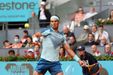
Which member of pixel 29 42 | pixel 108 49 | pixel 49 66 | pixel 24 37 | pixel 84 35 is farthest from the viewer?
pixel 24 37

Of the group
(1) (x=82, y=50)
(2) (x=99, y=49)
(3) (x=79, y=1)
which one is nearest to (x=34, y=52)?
(2) (x=99, y=49)

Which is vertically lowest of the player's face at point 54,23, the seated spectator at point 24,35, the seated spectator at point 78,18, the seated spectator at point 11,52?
the seated spectator at point 11,52

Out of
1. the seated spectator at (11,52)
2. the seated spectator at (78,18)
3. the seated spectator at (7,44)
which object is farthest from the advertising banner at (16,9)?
the seated spectator at (11,52)

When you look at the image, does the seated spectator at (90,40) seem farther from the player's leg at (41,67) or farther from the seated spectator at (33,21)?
the player's leg at (41,67)

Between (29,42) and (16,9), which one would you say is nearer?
(29,42)

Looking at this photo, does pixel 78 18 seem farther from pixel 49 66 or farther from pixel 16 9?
pixel 49 66

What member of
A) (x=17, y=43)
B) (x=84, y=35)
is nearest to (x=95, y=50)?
(x=84, y=35)

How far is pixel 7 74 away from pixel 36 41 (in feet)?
7.19

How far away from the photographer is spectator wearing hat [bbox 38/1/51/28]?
20438 millimetres

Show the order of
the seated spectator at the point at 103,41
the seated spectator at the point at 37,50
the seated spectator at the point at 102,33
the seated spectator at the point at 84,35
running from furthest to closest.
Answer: the seated spectator at the point at 84,35 < the seated spectator at the point at 102,33 < the seated spectator at the point at 103,41 < the seated spectator at the point at 37,50

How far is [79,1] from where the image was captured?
69.2 feet

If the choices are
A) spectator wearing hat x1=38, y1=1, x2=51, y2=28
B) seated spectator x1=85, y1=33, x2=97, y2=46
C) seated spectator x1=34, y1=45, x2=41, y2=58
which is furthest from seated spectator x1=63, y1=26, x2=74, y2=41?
spectator wearing hat x1=38, y1=1, x2=51, y2=28

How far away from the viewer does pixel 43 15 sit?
20672 mm

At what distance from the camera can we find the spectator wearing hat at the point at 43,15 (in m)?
20.4
